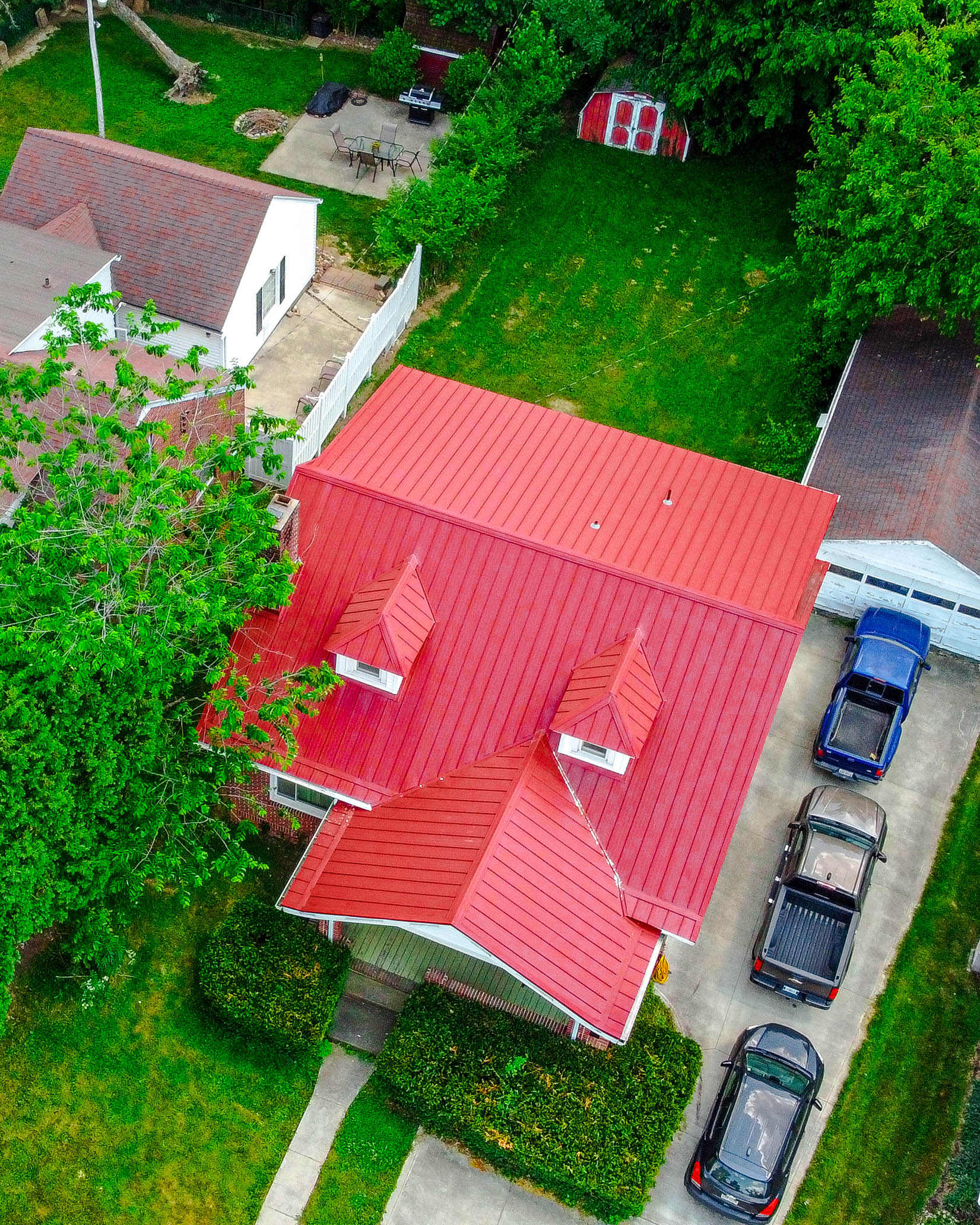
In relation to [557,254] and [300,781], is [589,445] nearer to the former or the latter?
[300,781]

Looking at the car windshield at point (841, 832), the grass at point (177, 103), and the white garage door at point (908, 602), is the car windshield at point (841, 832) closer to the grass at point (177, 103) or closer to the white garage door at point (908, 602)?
the white garage door at point (908, 602)

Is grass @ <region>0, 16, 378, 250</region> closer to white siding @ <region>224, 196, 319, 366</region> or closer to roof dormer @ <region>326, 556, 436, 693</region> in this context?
white siding @ <region>224, 196, 319, 366</region>

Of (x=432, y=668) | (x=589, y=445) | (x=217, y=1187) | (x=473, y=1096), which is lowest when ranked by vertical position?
(x=217, y=1187)

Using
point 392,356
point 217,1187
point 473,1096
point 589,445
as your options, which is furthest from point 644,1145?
point 392,356

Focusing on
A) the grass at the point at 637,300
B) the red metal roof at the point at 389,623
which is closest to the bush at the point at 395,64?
the grass at the point at 637,300

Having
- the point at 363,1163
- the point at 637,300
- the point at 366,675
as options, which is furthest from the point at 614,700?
the point at 637,300

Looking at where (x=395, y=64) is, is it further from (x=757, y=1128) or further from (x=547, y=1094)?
(x=757, y=1128)
